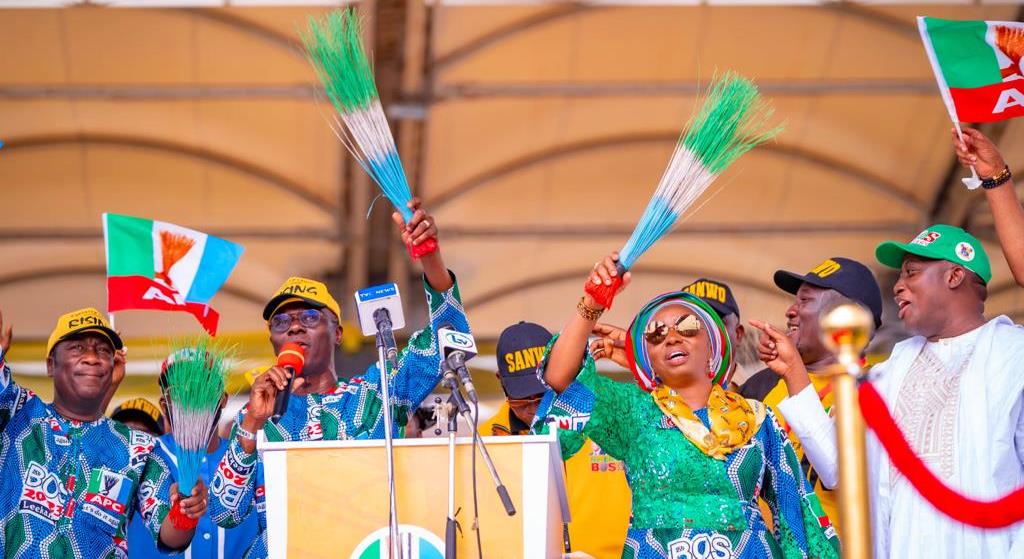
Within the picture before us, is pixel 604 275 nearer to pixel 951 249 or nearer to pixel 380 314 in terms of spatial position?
pixel 380 314

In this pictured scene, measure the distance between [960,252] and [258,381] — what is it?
214cm

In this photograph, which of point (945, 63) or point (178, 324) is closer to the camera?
point (945, 63)

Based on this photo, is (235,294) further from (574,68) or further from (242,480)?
(242,480)

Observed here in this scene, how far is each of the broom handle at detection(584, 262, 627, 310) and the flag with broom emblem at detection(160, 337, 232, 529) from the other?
1542mm

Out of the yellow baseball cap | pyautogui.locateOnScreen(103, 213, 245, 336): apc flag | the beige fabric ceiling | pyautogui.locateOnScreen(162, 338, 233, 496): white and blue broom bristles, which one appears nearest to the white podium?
pyautogui.locateOnScreen(162, 338, 233, 496): white and blue broom bristles

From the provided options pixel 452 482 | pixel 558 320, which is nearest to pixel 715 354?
pixel 452 482

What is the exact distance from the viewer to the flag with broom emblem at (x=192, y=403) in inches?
168

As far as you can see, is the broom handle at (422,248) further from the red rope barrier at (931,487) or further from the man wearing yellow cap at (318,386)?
the red rope barrier at (931,487)

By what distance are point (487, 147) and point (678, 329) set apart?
20.2ft

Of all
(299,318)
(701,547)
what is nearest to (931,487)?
(701,547)

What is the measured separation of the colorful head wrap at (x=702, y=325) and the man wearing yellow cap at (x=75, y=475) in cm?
147

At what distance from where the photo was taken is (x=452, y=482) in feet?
10.2

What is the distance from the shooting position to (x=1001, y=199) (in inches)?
160

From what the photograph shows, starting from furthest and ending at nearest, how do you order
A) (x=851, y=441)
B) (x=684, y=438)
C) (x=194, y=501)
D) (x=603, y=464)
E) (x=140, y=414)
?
(x=140, y=414) < (x=603, y=464) < (x=194, y=501) < (x=684, y=438) < (x=851, y=441)
